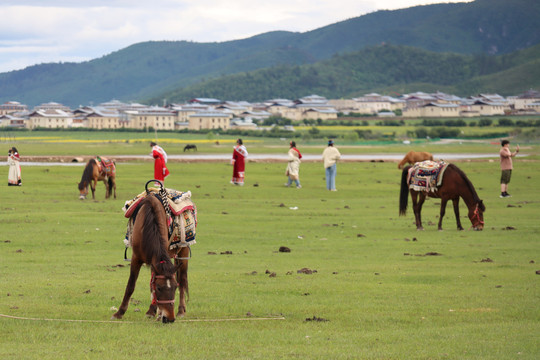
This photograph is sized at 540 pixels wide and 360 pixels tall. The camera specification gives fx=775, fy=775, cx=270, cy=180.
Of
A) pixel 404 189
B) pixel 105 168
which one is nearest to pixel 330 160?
pixel 105 168

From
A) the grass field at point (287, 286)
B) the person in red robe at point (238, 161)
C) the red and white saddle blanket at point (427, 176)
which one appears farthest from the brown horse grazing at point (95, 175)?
the red and white saddle blanket at point (427, 176)

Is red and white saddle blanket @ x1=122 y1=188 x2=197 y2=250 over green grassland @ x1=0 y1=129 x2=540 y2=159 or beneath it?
over

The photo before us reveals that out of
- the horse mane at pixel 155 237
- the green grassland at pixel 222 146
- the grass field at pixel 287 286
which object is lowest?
the grass field at pixel 287 286

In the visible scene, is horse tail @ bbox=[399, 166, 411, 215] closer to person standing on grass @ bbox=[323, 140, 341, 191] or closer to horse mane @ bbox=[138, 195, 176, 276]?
person standing on grass @ bbox=[323, 140, 341, 191]

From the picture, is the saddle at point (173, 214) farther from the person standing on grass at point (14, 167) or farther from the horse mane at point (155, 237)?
the person standing on grass at point (14, 167)

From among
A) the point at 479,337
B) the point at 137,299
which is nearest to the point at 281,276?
the point at 137,299

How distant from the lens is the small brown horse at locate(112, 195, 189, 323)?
876cm

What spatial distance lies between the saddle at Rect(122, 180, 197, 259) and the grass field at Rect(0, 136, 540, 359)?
1.01 metres

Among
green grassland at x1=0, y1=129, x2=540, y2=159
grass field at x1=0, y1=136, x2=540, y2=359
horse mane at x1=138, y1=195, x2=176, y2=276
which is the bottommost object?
grass field at x1=0, y1=136, x2=540, y2=359

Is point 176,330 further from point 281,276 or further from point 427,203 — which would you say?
point 427,203

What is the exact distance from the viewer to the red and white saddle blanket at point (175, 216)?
9.71m

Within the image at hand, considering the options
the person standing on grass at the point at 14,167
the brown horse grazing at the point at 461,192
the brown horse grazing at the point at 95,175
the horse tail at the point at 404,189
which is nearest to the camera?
the brown horse grazing at the point at 461,192

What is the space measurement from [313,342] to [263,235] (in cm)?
1064

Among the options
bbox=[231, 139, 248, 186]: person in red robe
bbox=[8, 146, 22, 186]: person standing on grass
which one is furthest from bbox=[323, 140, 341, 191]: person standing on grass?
bbox=[8, 146, 22, 186]: person standing on grass
